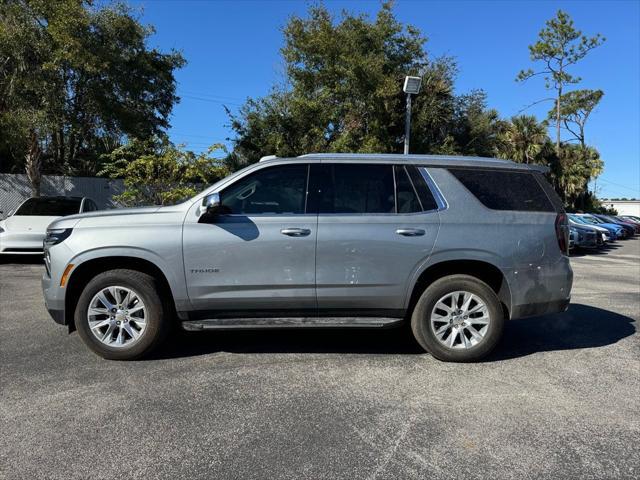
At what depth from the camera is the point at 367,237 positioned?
15.5 ft

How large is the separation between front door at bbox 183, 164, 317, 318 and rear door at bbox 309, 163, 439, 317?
17 centimetres

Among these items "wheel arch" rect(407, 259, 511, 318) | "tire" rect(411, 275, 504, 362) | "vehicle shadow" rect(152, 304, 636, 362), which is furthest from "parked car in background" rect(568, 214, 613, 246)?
"tire" rect(411, 275, 504, 362)

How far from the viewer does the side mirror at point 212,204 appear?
4.55m

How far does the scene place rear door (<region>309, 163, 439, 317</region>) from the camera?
15.5 feet

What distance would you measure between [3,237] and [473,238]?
1033 centimetres

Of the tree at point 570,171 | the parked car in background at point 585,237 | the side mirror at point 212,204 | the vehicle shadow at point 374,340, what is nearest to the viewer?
the side mirror at point 212,204

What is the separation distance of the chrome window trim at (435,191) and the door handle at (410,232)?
310mm

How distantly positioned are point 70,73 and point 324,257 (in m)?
15.2

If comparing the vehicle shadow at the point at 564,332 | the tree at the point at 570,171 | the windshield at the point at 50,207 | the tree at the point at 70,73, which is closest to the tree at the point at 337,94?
the tree at the point at 70,73

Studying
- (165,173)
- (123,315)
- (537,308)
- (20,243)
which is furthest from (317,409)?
(165,173)

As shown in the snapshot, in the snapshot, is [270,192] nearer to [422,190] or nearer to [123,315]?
[422,190]

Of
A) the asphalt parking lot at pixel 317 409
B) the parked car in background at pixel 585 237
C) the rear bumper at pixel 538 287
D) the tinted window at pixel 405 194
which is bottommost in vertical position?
the asphalt parking lot at pixel 317 409

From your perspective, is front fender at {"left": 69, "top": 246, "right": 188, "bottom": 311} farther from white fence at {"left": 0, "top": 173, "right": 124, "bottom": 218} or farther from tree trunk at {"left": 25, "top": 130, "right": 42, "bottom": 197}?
white fence at {"left": 0, "top": 173, "right": 124, "bottom": 218}

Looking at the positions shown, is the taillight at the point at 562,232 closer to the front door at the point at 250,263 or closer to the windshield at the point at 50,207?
the front door at the point at 250,263
